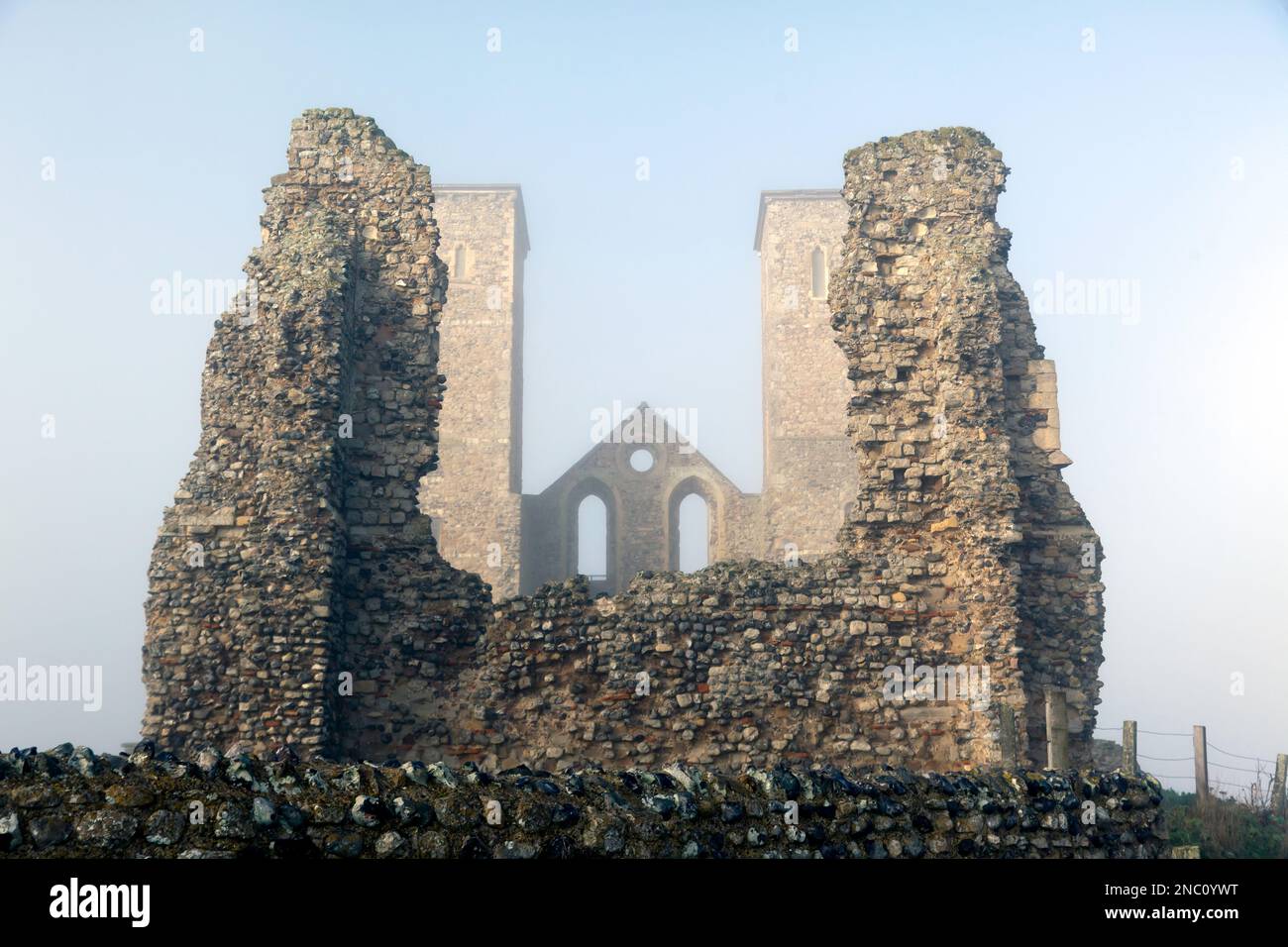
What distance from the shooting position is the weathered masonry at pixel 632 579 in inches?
441

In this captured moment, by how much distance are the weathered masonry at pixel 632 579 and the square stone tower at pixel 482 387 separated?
19.6 m

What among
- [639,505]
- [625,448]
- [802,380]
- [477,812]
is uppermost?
[802,380]

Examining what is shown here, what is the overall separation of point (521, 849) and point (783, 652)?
20.2 feet

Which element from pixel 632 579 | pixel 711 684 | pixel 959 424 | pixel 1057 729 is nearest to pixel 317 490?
pixel 632 579

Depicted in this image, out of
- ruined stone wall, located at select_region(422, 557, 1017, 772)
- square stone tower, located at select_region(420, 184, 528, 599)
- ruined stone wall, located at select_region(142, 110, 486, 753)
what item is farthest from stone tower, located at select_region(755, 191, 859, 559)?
ruined stone wall, located at select_region(142, 110, 486, 753)

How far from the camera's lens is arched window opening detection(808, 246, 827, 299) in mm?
37000

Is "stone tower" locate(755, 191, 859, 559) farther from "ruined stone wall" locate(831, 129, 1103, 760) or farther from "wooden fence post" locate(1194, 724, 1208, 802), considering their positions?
"ruined stone wall" locate(831, 129, 1103, 760)

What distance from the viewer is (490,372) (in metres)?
35.7

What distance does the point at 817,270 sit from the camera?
3719 centimetres

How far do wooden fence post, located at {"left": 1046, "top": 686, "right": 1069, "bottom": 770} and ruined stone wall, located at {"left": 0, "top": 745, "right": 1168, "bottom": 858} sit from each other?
2927mm

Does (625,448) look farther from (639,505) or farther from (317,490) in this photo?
(317,490)

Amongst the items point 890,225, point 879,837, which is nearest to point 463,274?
point 890,225

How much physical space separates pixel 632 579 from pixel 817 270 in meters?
27.0

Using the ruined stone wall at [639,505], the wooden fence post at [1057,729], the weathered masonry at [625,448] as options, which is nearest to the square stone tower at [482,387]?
the weathered masonry at [625,448]
